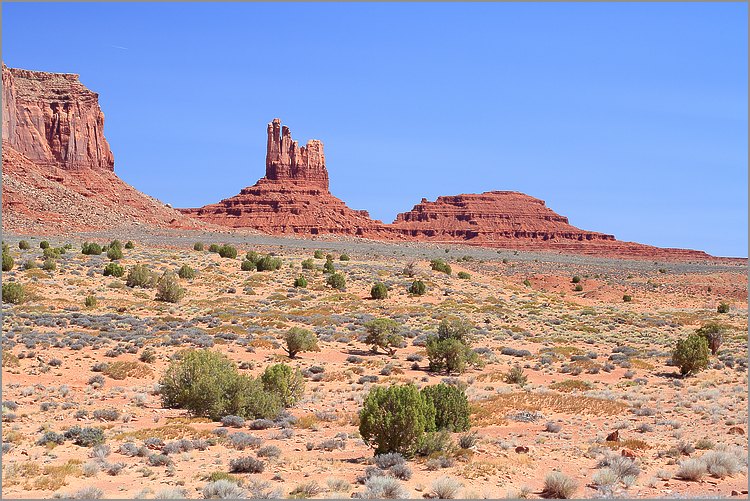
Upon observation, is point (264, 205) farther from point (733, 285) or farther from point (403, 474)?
point (403, 474)

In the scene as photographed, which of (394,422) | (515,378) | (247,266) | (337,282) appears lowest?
(515,378)

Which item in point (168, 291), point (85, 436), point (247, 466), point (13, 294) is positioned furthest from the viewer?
point (168, 291)

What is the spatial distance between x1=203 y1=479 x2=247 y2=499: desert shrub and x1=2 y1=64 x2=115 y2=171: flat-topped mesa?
12286cm

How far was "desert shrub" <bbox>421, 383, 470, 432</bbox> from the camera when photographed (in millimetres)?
15164

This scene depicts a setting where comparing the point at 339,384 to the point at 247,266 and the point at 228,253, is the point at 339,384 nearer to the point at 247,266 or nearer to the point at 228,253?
the point at 247,266

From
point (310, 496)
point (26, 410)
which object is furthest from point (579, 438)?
point (26, 410)

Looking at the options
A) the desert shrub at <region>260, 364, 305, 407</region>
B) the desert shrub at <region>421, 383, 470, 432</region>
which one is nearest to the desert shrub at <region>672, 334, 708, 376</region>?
the desert shrub at <region>421, 383, 470, 432</region>

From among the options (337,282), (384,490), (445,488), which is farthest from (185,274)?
(445,488)

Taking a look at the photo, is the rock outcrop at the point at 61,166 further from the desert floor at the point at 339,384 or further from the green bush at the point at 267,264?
the desert floor at the point at 339,384

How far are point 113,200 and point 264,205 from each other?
64310mm

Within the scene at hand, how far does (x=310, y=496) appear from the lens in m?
10.6

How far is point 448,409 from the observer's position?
1527cm

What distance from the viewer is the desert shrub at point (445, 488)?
10.5 m

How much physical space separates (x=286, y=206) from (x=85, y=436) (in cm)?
16511
